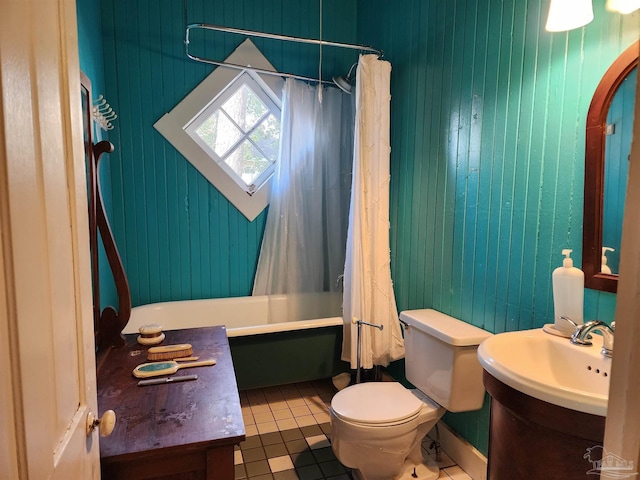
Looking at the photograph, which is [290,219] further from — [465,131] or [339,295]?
[465,131]

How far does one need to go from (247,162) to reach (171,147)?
23.1 inches

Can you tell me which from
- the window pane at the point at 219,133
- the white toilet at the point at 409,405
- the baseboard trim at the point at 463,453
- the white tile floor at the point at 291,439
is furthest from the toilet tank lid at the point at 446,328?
the window pane at the point at 219,133

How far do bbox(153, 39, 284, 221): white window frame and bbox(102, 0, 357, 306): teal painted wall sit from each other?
0.17 feet

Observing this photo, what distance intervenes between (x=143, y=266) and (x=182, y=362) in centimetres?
173

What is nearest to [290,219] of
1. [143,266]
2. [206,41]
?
[143,266]

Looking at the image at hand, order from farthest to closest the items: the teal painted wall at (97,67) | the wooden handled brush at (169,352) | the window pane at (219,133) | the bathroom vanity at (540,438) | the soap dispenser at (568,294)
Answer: the window pane at (219,133)
the teal painted wall at (97,67)
the wooden handled brush at (169,352)
the soap dispenser at (568,294)
the bathroom vanity at (540,438)

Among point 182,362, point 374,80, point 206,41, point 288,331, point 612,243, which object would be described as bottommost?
point 288,331

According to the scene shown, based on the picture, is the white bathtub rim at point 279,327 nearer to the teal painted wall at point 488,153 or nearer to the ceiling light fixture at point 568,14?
the teal painted wall at point 488,153

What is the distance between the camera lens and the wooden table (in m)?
1.10

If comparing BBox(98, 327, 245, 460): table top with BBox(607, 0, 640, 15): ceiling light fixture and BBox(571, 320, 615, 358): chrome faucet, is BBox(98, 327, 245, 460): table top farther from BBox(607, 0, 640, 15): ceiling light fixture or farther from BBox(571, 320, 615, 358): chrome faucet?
BBox(607, 0, 640, 15): ceiling light fixture

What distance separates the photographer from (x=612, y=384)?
56 cm

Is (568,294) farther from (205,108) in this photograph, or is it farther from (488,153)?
(205,108)

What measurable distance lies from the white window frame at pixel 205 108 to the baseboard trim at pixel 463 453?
204cm

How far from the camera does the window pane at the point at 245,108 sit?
132 inches
